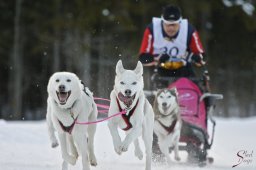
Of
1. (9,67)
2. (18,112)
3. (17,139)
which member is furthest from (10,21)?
(17,139)

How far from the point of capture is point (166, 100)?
8.48 meters

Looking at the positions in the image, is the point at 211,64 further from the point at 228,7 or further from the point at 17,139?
the point at 17,139

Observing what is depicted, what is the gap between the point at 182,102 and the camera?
8.78 m

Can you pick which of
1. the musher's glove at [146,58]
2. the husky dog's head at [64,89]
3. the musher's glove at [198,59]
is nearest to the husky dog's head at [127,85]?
the husky dog's head at [64,89]

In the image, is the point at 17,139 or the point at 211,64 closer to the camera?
Result: the point at 17,139

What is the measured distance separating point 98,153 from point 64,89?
2871 millimetres

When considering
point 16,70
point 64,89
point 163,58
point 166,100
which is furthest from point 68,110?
point 16,70

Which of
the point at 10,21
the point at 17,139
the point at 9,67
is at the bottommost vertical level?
the point at 17,139

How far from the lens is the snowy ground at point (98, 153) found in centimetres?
761

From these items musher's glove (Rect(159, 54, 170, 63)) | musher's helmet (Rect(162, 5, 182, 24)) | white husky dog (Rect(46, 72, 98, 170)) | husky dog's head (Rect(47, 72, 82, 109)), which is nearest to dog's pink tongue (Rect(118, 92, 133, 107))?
white husky dog (Rect(46, 72, 98, 170))

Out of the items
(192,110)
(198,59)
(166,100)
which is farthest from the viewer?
(198,59)

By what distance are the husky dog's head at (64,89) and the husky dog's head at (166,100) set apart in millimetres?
2309

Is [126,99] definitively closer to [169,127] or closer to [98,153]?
[169,127]

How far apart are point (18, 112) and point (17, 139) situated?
45.4 feet
